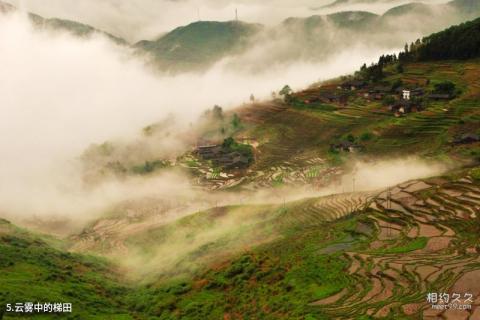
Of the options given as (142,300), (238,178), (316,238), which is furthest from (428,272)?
(238,178)

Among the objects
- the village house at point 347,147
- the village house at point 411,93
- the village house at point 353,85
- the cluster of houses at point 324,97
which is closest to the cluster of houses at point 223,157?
the village house at point 347,147

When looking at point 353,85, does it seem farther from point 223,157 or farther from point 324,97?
point 223,157

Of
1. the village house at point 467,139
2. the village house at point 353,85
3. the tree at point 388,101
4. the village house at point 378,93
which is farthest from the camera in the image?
the village house at point 353,85

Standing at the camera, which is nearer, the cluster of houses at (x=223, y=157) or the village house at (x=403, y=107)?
the village house at (x=403, y=107)

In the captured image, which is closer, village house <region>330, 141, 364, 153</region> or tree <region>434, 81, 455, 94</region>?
village house <region>330, 141, 364, 153</region>

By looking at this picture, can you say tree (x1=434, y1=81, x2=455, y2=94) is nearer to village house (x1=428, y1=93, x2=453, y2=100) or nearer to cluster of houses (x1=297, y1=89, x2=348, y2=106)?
village house (x1=428, y1=93, x2=453, y2=100)

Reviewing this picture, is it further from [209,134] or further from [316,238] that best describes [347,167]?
[209,134]

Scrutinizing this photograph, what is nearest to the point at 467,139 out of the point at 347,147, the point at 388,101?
the point at 347,147

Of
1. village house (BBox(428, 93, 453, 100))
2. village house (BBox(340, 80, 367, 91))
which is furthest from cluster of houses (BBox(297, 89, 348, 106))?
village house (BBox(428, 93, 453, 100))

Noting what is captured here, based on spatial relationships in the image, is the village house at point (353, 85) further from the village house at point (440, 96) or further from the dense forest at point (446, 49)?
the village house at point (440, 96)

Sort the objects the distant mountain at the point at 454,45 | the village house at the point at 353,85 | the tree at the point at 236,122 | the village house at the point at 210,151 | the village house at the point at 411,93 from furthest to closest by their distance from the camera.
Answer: the tree at the point at 236,122 → the village house at the point at 353,85 → the distant mountain at the point at 454,45 → the village house at the point at 210,151 → the village house at the point at 411,93
